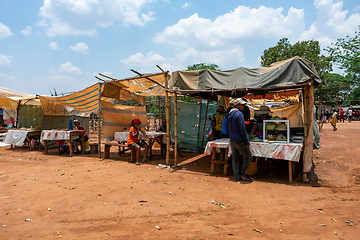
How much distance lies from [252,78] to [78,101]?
771 cm

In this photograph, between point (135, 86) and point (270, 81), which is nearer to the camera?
point (270, 81)

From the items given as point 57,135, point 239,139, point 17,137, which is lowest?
point 17,137

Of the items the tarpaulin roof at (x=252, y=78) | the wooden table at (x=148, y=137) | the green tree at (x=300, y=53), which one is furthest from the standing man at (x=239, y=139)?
the green tree at (x=300, y=53)

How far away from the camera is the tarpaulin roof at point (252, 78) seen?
5.26 m

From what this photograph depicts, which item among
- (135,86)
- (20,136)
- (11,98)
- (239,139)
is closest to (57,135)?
(20,136)

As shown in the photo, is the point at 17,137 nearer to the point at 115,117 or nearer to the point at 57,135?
the point at 57,135

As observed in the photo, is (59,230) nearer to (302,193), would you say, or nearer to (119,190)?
(119,190)

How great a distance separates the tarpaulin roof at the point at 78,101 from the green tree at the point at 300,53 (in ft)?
66.8

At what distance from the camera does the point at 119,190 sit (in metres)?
4.98

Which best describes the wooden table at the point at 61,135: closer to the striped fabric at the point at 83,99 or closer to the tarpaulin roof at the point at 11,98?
the striped fabric at the point at 83,99

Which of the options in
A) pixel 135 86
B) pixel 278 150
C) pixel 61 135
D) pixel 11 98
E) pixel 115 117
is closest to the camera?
pixel 278 150

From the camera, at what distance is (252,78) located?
5.82 meters

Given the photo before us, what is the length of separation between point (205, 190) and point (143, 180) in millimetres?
1710

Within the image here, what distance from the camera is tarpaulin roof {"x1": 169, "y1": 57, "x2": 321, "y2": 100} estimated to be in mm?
5258
